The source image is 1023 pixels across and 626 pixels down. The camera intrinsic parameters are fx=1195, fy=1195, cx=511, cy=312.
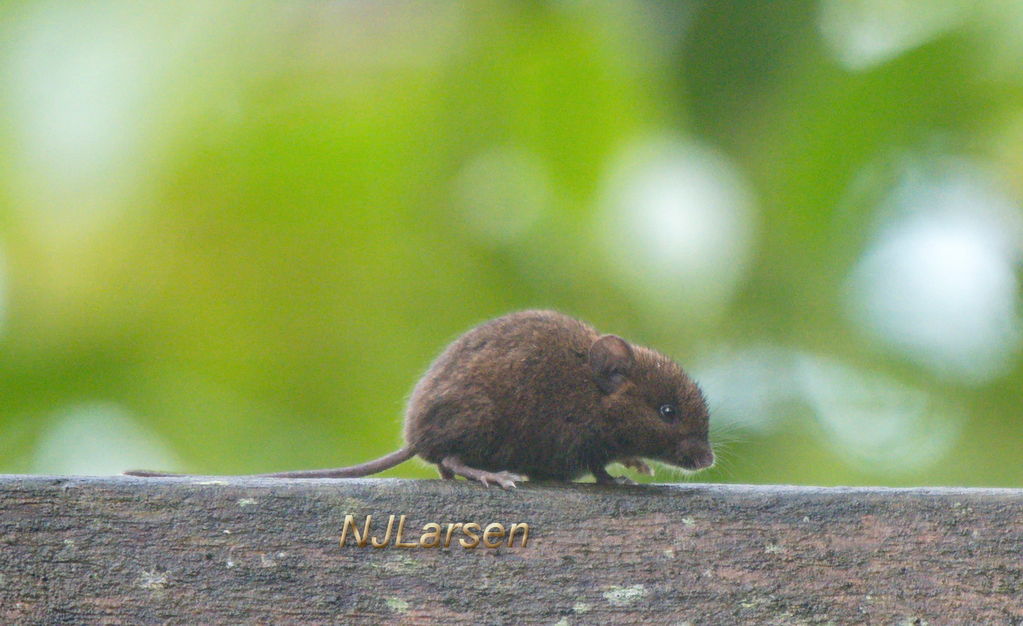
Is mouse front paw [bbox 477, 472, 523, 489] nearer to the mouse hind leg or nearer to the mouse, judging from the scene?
the mouse hind leg

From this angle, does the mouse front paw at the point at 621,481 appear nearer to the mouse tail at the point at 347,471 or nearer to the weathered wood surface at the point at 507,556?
the weathered wood surface at the point at 507,556

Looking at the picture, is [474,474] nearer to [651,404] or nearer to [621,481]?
[621,481]

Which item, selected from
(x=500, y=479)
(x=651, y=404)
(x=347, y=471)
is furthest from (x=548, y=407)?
(x=347, y=471)

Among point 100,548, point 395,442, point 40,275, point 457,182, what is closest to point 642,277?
point 457,182

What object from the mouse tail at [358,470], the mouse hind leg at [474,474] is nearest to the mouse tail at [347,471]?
the mouse tail at [358,470]

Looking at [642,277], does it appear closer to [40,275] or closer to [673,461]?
[673,461]
